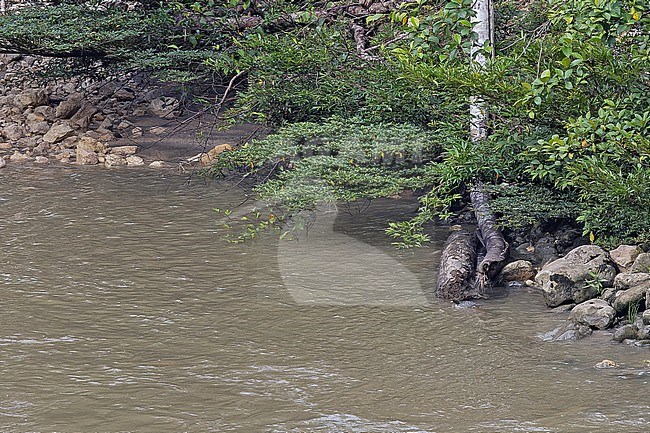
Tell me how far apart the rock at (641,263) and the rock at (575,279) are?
151 mm

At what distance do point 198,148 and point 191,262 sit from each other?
18.2 feet

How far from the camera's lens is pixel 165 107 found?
14289 millimetres

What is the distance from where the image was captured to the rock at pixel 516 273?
22.5ft

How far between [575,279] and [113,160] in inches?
312

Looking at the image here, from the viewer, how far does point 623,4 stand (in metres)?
5.93

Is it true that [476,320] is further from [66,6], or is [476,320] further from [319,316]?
[66,6]

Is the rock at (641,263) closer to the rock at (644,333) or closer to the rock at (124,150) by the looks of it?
the rock at (644,333)

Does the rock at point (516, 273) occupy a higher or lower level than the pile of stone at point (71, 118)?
lower

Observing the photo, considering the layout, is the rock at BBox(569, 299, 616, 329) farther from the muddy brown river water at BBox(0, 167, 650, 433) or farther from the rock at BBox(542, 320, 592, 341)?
the muddy brown river water at BBox(0, 167, 650, 433)

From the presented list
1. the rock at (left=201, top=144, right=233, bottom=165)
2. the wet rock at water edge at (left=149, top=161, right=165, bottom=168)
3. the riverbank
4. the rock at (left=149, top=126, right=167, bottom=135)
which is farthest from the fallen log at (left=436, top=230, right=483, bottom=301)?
the rock at (left=149, top=126, right=167, bottom=135)

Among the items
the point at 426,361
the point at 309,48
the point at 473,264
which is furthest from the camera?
the point at 309,48

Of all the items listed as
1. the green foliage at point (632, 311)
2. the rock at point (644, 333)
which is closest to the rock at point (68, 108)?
the green foliage at point (632, 311)

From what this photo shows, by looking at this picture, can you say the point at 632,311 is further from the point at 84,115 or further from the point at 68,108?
the point at 68,108

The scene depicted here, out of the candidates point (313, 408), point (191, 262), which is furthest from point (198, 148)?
point (313, 408)
